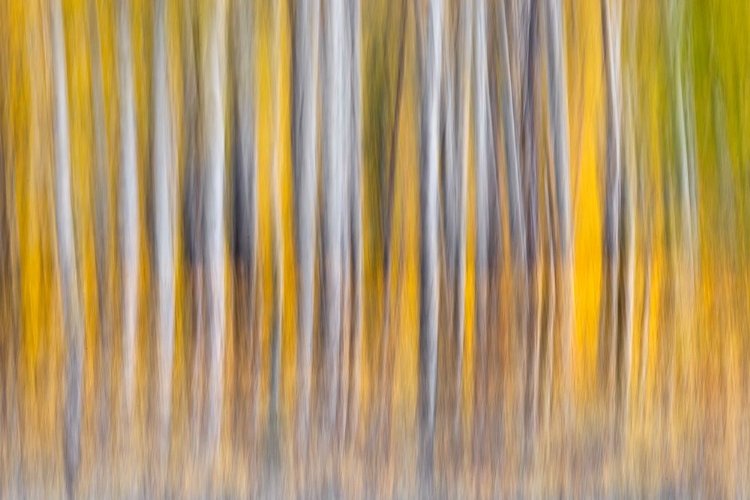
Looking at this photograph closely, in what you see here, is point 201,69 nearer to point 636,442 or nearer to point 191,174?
point 191,174

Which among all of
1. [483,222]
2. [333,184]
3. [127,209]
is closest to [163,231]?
[127,209]

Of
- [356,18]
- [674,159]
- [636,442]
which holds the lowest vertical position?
[636,442]

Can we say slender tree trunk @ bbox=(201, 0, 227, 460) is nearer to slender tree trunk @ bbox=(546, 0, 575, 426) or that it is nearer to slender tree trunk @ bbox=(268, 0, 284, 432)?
slender tree trunk @ bbox=(268, 0, 284, 432)

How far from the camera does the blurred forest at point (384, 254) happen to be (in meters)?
0.68

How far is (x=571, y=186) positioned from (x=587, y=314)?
10 centimetres

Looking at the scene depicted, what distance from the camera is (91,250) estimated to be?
0.68 meters

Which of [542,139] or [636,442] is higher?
[542,139]

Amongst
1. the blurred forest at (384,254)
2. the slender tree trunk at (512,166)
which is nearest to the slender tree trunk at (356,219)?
the blurred forest at (384,254)

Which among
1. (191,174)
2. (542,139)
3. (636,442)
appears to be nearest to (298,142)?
(191,174)

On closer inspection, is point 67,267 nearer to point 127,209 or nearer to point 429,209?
point 127,209

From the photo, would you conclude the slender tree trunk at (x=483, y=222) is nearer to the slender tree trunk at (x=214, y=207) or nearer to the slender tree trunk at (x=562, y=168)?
the slender tree trunk at (x=562, y=168)

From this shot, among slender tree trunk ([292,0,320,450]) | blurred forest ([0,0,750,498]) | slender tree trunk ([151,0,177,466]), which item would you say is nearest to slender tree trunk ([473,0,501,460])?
blurred forest ([0,0,750,498])

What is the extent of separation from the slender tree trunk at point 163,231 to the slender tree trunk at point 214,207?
26 mm

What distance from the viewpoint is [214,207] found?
27.2 inches
